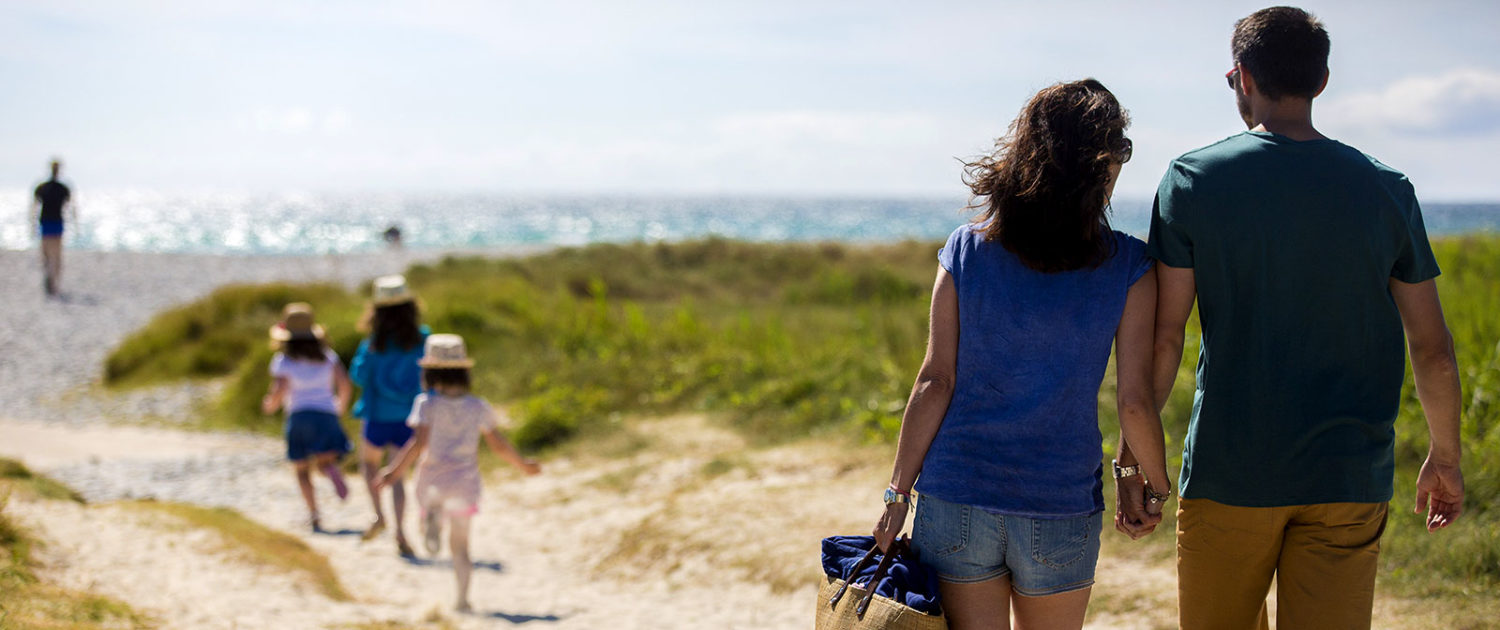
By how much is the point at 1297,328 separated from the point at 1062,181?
66 cm

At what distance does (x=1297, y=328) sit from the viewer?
257 cm

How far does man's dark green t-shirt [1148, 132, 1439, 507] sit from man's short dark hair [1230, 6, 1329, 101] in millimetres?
135

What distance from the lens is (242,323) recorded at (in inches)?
623

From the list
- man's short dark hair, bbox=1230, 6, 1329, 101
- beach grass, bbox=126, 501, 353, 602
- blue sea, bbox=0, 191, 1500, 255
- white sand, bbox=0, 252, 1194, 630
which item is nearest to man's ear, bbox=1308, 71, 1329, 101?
man's short dark hair, bbox=1230, 6, 1329, 101

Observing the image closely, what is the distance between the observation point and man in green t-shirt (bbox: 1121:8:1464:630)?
2545mm

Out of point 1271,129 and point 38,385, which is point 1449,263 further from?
point 38,385

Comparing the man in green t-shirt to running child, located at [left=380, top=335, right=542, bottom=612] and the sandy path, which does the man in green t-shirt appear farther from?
running child, located at [left=380, top=335, right=542, bottom=612]

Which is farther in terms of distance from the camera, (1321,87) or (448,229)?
(448,229)

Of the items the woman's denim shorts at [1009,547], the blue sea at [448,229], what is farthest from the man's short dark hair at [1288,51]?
the blue sea at [448,229]

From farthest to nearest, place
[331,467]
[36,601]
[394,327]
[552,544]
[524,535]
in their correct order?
[524,535] → [552,544] → [331,467] → [394,327] → [36,601]

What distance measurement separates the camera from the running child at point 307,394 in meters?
7.50

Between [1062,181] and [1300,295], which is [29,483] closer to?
[1062,181]

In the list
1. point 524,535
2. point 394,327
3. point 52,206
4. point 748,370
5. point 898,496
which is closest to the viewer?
point 898,496

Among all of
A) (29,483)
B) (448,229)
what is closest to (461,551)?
(29,483)
